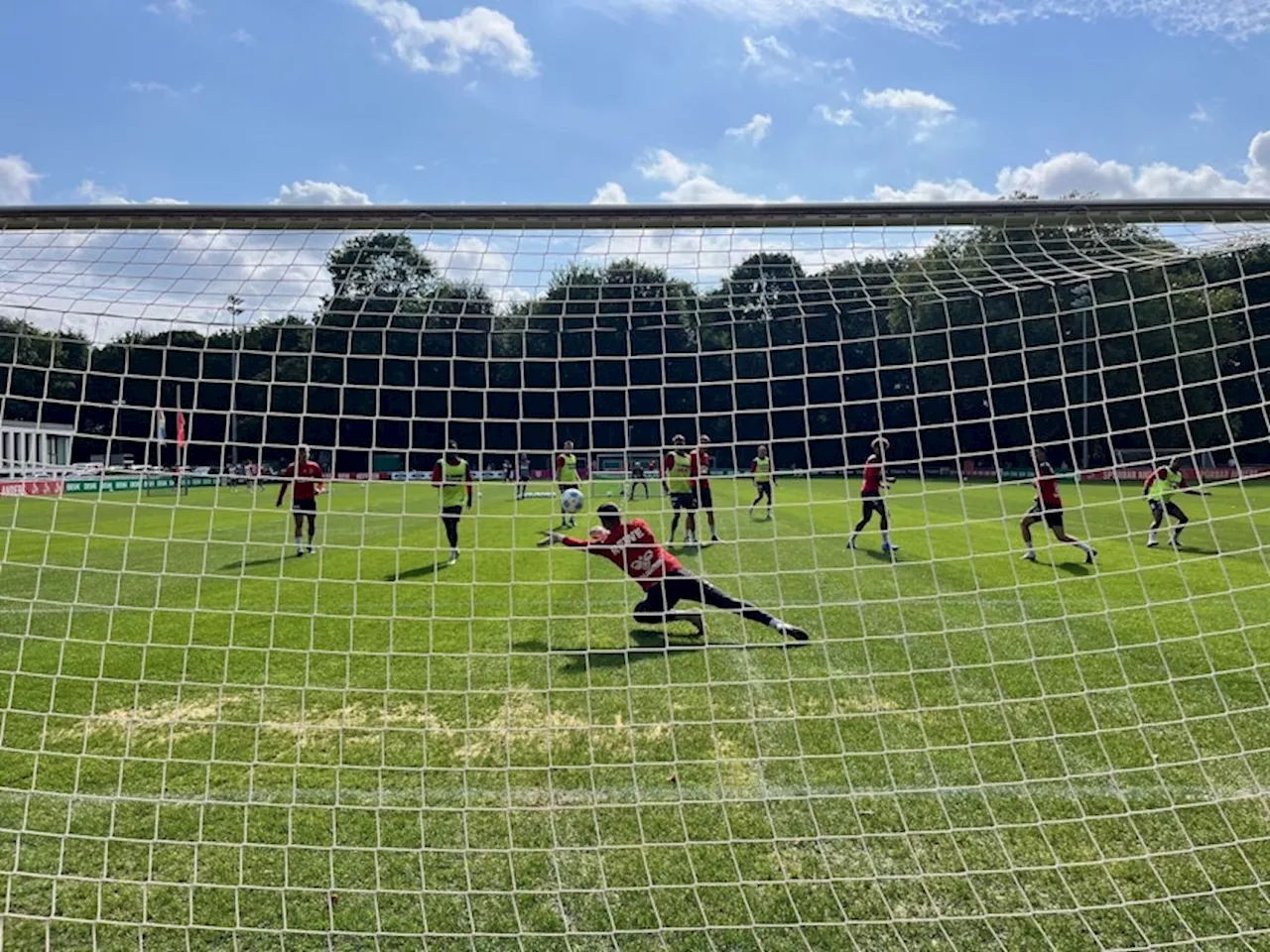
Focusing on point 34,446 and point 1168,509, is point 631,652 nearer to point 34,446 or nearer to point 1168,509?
point 34,446

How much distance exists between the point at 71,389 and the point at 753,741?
13.9 feet

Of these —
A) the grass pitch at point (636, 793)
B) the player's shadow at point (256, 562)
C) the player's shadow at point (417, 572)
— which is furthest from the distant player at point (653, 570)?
the player's shadow at point (256, 562)

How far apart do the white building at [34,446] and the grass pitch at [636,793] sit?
A: 0.55m

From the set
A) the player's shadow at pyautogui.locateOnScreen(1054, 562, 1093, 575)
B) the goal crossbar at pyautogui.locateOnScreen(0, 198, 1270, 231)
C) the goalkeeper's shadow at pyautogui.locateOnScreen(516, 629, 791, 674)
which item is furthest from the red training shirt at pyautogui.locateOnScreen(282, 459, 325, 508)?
the player's shadow at pyautogui.locateOnScreen(1054, 562, 1093, 575)

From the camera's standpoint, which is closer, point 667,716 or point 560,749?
point 560,749

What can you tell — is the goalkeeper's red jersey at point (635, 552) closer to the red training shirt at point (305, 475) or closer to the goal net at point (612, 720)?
the goal net at point (612, 720)

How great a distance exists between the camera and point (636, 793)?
418 cm

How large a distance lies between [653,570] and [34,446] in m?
4.22

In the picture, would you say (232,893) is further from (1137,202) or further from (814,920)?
(1137,202)

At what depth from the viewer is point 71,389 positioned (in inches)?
191

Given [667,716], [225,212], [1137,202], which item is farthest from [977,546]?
[225,212]

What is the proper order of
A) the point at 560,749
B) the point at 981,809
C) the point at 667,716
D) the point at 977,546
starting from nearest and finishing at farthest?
the point at 981,809 → the point at 560,749 → the point at 667,716 → the point at 977,546

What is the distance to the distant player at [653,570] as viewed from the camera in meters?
6.50

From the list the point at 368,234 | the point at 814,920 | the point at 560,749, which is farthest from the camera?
the point at 560,749
